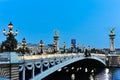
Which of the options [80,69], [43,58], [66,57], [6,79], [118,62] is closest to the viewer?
[6,79]

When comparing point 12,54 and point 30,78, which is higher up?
point 12,54

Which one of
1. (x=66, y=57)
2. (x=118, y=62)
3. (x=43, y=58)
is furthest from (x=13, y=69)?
(x=118, y=62)

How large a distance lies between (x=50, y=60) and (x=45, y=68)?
1704mm

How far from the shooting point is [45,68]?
158 feet

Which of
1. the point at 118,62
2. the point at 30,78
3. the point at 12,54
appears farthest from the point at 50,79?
the point at 118,62

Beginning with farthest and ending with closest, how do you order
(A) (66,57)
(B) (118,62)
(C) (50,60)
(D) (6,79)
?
(B) (118,62) → (A) (66,57) → (C) (50,60) → (D) (6,79)

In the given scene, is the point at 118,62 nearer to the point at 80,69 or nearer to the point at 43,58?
the point at 80,69

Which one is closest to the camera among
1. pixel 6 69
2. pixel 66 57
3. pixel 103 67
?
pixel 6 69

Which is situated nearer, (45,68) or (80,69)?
(45,68)

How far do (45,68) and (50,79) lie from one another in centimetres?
1975

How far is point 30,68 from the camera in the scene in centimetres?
3841

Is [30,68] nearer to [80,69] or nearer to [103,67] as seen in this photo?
[80,69]

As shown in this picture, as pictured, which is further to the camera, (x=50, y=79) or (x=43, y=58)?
(x=50, y=79)

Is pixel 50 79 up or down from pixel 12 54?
down
